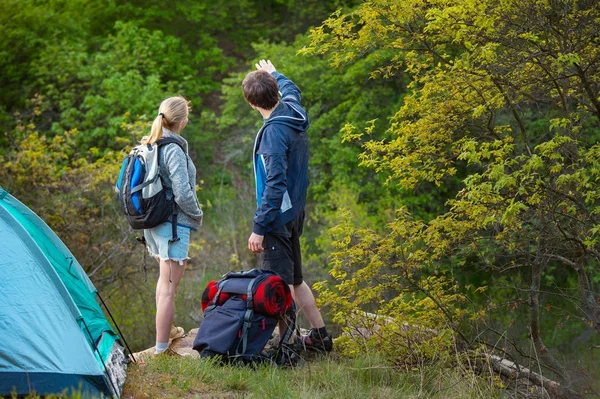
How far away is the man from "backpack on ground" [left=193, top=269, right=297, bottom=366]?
0.20 metres

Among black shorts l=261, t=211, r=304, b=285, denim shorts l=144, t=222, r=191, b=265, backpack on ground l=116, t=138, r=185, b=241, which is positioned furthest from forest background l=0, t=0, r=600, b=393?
backpack on ground l=116, t=138, r=185, b=241

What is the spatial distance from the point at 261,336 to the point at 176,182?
122 cm

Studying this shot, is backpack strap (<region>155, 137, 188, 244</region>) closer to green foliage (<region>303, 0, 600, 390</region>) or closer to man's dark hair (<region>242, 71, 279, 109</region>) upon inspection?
man's dark hair (<region>242, 71, 279, 109</region>)

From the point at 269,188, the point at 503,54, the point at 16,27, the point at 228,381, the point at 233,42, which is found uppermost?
the point at 16,27

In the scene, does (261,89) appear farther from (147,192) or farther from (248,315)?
(248,315)

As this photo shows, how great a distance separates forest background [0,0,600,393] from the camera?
5520 mm

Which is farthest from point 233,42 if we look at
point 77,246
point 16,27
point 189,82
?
point 77,246

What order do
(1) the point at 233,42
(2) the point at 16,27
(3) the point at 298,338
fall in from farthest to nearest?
(1) the point at 233,42 → (2) the point at 16,27 → (3) the point at 298,338

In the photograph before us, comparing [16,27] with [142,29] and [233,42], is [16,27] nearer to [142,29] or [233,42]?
[142,29]

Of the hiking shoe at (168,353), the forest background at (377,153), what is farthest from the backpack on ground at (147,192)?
the forest background at (377,153)

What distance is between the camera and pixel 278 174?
556 centimetres

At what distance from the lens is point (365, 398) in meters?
5.04

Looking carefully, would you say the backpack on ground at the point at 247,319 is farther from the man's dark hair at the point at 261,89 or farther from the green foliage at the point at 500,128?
the man's dark hair at the point at 261,89

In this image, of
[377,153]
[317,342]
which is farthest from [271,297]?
[377,153]
